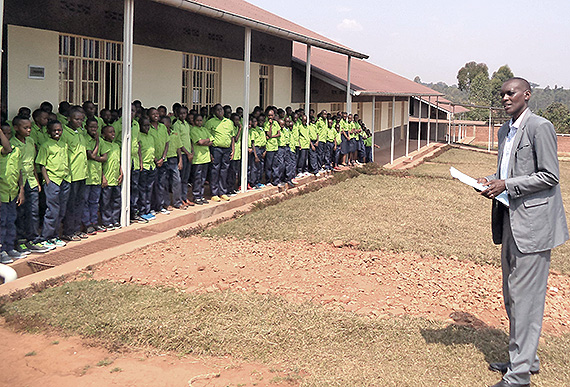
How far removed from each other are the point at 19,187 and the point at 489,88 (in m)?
75.3

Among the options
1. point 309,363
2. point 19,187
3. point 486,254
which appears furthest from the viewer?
point 486,254

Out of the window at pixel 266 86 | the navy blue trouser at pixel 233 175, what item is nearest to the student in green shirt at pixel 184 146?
the navy blue trouser at pixel 233 175

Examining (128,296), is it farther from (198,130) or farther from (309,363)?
(198,130)

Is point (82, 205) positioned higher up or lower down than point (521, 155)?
lower down

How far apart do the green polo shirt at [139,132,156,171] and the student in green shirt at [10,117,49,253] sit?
2.07 metres

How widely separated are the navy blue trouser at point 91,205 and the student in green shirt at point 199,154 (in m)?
2.61

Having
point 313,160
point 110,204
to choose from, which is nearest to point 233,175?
point 110,204

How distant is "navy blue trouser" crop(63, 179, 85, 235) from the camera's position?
7.88m

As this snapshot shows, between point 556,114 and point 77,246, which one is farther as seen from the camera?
point 556,114

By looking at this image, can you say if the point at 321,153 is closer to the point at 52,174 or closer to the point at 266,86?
the point at 266,86

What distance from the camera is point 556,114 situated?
54.8 metres

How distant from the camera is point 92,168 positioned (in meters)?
8.14

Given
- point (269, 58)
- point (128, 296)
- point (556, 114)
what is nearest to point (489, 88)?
point (556, 114)

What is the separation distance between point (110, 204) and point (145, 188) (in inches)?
34.9
